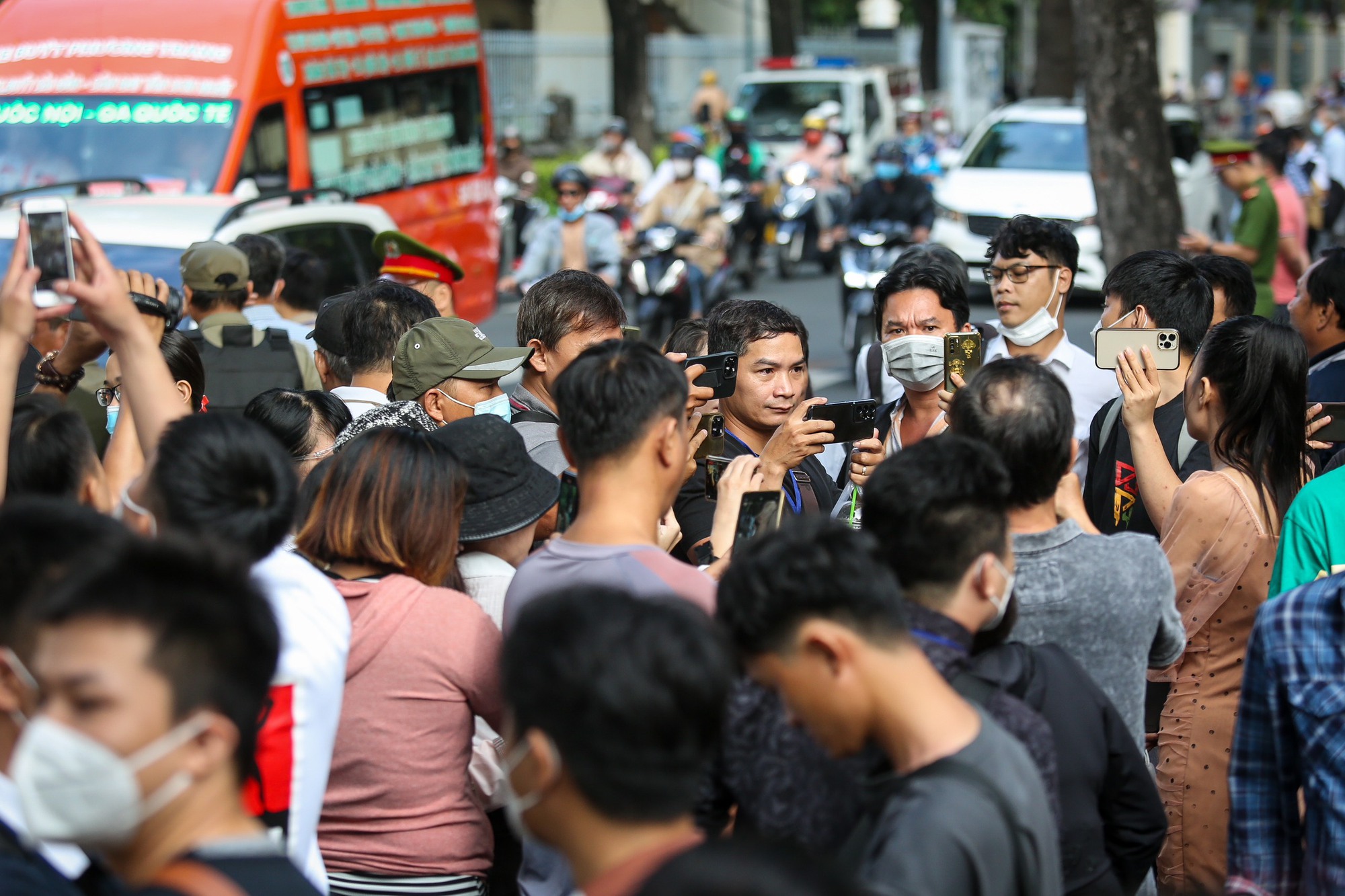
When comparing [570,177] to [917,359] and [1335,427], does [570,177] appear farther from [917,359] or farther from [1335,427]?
[1335,427]

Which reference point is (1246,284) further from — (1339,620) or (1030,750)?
(1030,750)

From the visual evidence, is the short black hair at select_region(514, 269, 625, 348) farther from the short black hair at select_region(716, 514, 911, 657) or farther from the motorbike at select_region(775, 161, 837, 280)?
the motorbike at select_region(775, 161, 837, 280)

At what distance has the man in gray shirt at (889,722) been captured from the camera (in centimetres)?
197

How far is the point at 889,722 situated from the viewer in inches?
80.6

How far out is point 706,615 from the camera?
6.56ft

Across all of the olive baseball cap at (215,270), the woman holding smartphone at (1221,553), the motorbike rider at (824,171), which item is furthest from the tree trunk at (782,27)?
the woman holding smartphone at (1221,553)

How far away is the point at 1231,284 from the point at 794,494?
2.14 meters

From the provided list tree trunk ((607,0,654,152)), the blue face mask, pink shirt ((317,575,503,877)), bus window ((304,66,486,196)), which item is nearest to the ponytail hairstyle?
pink shirt ((317,575,503,877))

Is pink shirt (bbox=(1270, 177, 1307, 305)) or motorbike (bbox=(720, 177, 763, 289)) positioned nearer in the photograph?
pink shirt (bbox=(1270, 177, 1307, 305))

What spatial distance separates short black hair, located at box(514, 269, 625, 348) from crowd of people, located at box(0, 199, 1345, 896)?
0.05 ft

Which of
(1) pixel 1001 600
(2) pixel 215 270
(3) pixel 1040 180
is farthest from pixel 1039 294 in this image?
(3) pixel 1040 180

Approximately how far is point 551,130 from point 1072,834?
25531 millimetres

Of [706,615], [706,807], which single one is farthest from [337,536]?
[706,615]

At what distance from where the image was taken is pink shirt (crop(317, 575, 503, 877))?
2.81 meters
